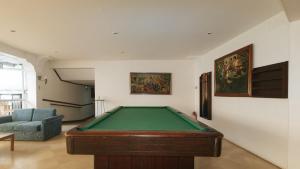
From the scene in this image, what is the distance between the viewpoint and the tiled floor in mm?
3021

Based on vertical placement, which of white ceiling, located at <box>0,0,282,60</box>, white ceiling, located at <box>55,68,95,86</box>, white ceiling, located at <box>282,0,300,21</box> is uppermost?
white ceiling, located at <box>0,0,282,60</box>

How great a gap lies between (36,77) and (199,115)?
5.82m

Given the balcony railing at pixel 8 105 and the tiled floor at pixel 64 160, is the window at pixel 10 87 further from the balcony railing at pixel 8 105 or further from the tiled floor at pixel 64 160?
the tiled floor at pixel 64 160

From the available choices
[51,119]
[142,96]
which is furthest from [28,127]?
[142,96]

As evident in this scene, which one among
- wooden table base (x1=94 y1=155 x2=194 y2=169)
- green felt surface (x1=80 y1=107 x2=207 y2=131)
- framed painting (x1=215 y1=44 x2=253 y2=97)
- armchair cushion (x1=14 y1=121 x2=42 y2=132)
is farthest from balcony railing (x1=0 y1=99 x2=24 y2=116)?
framed painting (x1=215 y1=44 x2=253 y2=97)

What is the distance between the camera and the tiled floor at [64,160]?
3.02 m

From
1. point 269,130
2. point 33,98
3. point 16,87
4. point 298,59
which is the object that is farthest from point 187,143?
point 16,87

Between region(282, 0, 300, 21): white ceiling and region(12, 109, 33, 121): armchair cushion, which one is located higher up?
region(282, 0, 300, 21): white ceiling

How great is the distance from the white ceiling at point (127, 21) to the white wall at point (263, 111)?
233mm

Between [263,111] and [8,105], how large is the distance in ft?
23.9

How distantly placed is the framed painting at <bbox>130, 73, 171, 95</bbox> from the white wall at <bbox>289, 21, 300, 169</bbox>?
4.47m

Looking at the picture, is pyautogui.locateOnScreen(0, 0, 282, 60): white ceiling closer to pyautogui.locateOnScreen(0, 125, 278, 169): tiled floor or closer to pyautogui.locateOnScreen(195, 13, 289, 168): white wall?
pyautogui.locateOnScreen(195, 13, 289, 168): white wall

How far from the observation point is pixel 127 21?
3158 millimetres

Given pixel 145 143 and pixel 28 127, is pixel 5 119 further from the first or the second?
pixel 145 143
